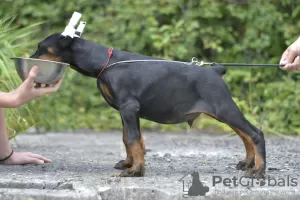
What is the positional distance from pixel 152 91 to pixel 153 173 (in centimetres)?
46

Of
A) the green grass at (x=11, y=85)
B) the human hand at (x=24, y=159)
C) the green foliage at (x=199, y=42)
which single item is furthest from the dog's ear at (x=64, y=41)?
the green foliage at (x=199, y=42)

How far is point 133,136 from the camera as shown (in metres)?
3.30

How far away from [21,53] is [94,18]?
97.8 inches

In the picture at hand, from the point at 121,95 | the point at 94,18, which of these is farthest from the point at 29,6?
the point at 121,95

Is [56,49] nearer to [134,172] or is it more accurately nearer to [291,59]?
[134,172]

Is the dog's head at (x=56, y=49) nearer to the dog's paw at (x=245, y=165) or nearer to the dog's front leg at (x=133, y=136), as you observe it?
the dog's front leg at (x=133, y=136)

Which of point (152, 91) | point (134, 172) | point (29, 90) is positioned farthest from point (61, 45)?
point (134, 172)

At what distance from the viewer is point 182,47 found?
23.0ft

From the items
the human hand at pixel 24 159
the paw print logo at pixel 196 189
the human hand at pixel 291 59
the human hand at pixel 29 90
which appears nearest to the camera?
the paw print logo at pixel 196 189

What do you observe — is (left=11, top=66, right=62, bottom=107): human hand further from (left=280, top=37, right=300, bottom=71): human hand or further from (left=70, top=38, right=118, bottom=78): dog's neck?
(left=280, top=37, right=300, bottom=71): human hand

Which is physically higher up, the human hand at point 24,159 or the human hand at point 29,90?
the human hand at point 29,90

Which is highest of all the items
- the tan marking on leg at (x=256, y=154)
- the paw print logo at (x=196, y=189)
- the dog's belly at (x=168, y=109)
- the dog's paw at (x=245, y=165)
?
the dog's belly at (x=168, y=109)

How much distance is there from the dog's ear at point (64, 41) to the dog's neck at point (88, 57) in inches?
1.6

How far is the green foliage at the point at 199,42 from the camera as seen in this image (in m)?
6.54
